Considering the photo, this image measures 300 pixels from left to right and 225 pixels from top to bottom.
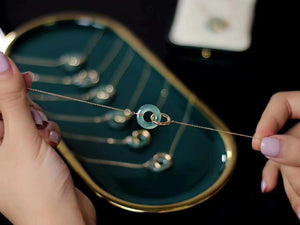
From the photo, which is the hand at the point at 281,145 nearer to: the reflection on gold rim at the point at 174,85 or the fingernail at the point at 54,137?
the reflection on gold rim at the point at 174,85

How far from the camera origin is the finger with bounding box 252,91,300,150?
2.04 feet

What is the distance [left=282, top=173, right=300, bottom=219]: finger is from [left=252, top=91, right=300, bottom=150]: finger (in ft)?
0.32

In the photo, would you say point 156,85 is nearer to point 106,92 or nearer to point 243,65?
point 106,92

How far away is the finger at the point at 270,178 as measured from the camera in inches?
26.3

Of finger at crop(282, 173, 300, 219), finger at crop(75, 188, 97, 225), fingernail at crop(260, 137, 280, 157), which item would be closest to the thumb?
finger at crop(75, 188, 97, 225)

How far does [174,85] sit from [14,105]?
1.11ft

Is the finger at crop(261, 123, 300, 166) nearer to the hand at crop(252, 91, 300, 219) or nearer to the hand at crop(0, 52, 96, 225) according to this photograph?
the hand at crop(252, 91, 300, 219)

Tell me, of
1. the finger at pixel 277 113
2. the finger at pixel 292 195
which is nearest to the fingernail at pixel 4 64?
the finger at pixel 277 113

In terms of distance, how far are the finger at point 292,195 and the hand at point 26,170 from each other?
0.34m

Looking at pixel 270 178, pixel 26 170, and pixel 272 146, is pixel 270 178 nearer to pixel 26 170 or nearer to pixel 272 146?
pixel 272 146

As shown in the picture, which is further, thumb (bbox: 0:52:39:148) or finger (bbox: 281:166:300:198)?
finger (bbox: 281:166:300:198)

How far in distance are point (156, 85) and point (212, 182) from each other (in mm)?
224

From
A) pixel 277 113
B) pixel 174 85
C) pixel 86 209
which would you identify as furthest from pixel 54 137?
pixel 277 113

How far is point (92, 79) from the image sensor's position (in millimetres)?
764
